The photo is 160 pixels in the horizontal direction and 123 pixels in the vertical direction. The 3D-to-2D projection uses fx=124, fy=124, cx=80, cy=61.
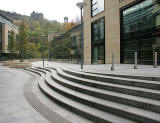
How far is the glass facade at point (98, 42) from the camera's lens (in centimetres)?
1808

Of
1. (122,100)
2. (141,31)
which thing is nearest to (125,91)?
(122,100)

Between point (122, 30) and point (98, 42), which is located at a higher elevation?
point (122, 30)

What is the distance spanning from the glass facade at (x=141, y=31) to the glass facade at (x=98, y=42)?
3627 mm

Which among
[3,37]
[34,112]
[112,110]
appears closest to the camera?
[112,110]

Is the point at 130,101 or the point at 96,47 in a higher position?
the point at 96,47

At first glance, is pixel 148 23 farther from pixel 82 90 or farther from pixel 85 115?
pixel 85 115

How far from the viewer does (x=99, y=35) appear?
1898 centimetres

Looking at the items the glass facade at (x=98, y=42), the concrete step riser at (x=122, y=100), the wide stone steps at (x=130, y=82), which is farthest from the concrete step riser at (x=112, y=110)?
the glass facade at (x=98, y=42)

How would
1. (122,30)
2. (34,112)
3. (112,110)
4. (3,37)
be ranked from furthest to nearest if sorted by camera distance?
(3,37)
(122,30)
(34,112)
(112,110)

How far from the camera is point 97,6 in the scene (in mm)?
19297

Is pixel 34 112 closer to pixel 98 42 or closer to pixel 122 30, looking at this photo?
pixel 122 30

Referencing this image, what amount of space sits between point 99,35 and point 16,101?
617 inches

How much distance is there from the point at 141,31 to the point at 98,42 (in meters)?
7.23

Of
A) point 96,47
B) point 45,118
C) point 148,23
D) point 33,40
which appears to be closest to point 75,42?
point 96,47
